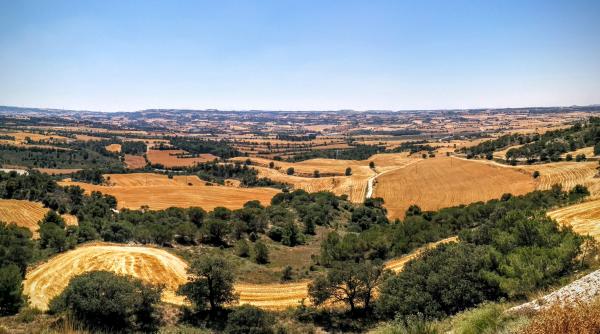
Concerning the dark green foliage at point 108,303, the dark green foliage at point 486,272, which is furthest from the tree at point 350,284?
the dark green foliage at point 108,303

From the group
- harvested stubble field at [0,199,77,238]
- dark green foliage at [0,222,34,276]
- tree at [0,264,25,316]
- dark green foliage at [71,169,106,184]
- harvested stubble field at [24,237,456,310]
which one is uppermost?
tree at [0,264,25,316]

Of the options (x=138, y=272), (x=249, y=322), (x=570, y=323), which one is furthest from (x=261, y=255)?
(x=570, y=323)

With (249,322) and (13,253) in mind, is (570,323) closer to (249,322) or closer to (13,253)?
(249,322)

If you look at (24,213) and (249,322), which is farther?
(24,213)

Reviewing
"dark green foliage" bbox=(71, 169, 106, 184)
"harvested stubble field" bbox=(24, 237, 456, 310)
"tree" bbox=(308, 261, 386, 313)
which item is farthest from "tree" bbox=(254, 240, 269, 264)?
"dark green foliage" bbox=(71, 169, 106, 184)

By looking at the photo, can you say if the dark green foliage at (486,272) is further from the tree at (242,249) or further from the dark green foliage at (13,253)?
the dark green foliage at (13,253)

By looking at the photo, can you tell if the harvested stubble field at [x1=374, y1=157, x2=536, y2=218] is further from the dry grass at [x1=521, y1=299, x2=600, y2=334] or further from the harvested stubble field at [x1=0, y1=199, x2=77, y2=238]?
the dry grass at [x1=521, y1=299, x2=600, y2=334]
